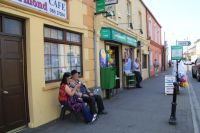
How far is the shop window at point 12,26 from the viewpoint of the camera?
23.2 feet

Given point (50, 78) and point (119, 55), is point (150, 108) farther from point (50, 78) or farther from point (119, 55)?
point (119, 55)

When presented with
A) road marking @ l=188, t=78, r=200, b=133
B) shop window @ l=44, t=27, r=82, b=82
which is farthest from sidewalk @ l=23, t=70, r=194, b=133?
shop window @ l=44, t=27, r=82, b=82

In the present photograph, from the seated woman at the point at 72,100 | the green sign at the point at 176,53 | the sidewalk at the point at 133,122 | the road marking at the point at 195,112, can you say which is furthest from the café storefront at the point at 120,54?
the seated woman at the point at 72,100

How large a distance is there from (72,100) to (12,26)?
2461 millimetres

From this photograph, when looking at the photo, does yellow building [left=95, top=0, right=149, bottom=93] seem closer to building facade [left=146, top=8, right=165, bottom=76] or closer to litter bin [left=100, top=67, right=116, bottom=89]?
litter bin [left=100, top=67, right=116, bottom=89]

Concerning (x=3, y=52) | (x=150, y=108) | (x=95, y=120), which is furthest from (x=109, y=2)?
(x=3, y=52)

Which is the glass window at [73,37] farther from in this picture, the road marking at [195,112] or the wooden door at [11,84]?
the road marking at [195,112]

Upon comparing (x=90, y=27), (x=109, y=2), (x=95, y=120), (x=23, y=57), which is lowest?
(x=95, y=120)

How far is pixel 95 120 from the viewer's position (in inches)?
341

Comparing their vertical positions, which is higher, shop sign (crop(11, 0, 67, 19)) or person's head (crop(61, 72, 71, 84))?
shop sign (crop(11, 0, 67, 19))

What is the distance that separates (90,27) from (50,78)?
3.43 metres

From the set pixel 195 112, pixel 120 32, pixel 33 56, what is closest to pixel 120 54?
pixel 120 32

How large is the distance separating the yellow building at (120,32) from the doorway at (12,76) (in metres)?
5.09

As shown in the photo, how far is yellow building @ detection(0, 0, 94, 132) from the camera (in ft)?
23.0
